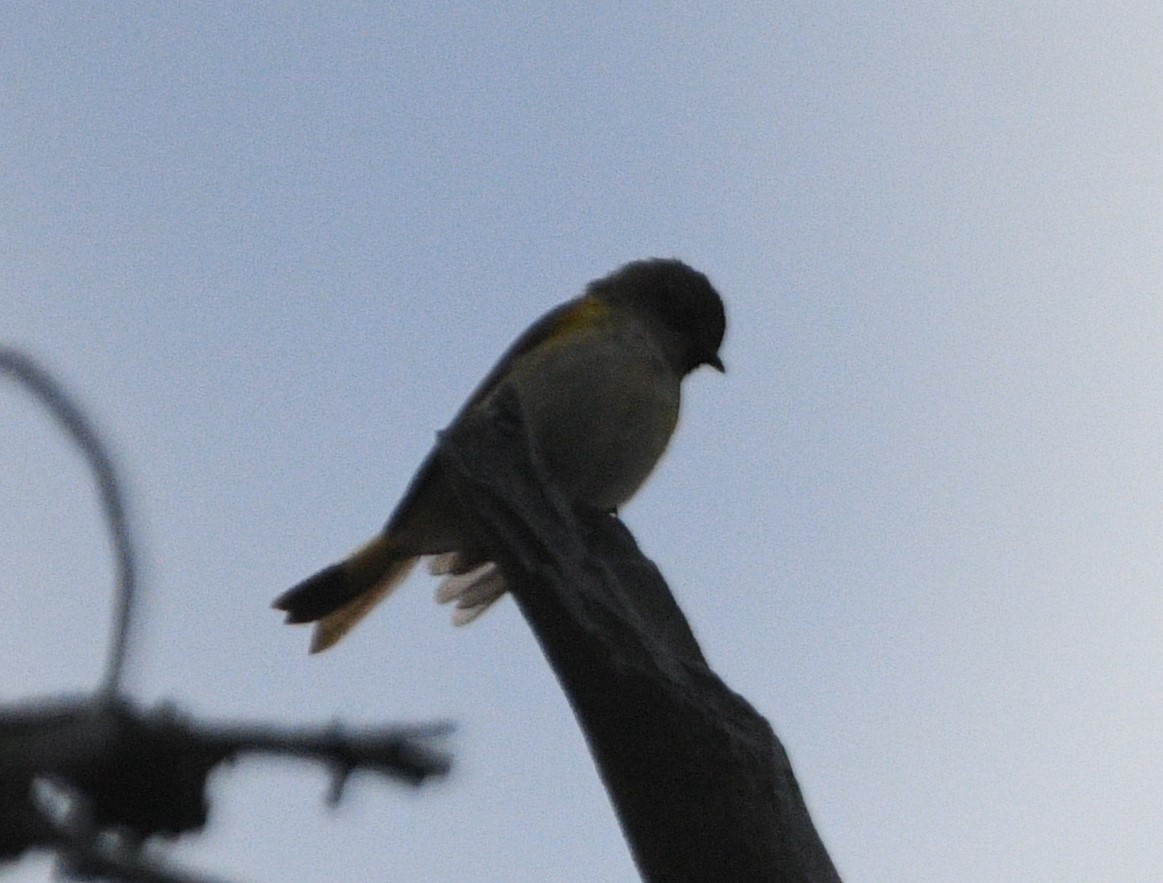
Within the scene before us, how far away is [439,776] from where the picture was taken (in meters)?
0.92

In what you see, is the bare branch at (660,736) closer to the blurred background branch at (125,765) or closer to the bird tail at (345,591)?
the blurred background branch at (125,765)

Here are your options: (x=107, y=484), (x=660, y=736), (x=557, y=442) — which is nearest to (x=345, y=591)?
(x=557, y=442)

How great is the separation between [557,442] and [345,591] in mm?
968

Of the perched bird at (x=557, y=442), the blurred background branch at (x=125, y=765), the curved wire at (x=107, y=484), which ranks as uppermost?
the perched bird at (x=557, y=442)

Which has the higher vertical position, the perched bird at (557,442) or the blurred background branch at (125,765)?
the perched bird at (557,442)

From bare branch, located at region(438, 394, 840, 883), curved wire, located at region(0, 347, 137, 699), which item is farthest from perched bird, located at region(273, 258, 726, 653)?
curved wire, located at region(0, 347, 137, 699)

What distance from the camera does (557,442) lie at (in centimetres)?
513

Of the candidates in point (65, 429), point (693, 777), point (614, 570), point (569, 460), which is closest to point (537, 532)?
point (614, 570)

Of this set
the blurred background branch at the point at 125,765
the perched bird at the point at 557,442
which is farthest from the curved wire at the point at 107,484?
the perched bird at the point at 557,442

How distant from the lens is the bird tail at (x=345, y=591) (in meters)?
5.41

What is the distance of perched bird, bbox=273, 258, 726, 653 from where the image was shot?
16.9 ft

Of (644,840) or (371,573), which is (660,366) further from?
(644,840)

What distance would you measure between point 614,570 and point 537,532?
1.08 feet

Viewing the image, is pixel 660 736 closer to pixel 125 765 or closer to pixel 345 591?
pixel 125 765
